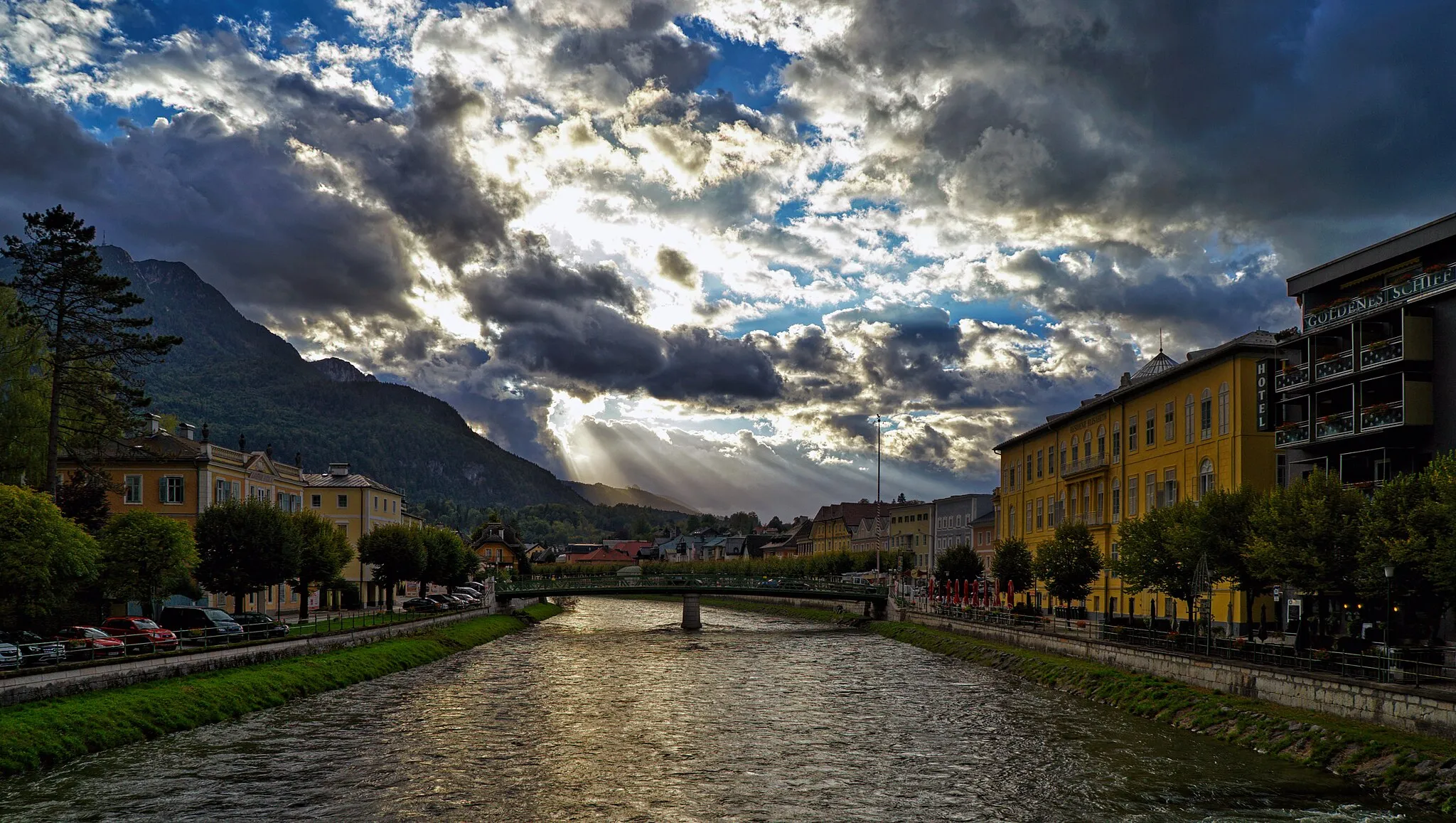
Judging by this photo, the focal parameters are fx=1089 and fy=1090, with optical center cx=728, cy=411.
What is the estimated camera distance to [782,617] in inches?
5162

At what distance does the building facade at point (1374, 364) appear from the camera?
47062 millimetres

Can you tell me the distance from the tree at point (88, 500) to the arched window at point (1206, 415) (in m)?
64.3

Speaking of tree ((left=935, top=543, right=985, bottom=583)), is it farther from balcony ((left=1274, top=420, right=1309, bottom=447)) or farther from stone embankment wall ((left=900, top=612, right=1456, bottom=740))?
balcony ((left=1274, top=420, right=1309, bottom=447))

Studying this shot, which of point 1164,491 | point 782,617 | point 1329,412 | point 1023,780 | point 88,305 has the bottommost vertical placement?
point 782,617

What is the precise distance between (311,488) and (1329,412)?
91.7 metres

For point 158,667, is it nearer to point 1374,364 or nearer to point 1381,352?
point 1374,364

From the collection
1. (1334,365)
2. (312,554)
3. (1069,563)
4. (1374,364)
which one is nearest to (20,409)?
(312,554)

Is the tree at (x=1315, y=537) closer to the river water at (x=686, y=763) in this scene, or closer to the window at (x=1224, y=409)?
the river water at (x=686, y=763)

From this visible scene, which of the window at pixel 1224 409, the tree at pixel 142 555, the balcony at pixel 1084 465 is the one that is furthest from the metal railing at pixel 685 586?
the tree at pixel 142 555

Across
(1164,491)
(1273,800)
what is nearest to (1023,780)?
(1273,800)

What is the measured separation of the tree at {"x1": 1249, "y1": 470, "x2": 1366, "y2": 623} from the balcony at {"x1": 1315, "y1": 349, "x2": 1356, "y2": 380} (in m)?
9.60

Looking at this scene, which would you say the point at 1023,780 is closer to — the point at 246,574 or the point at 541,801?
the point at 541,801

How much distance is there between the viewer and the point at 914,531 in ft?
599

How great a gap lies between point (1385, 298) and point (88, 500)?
69404mm
